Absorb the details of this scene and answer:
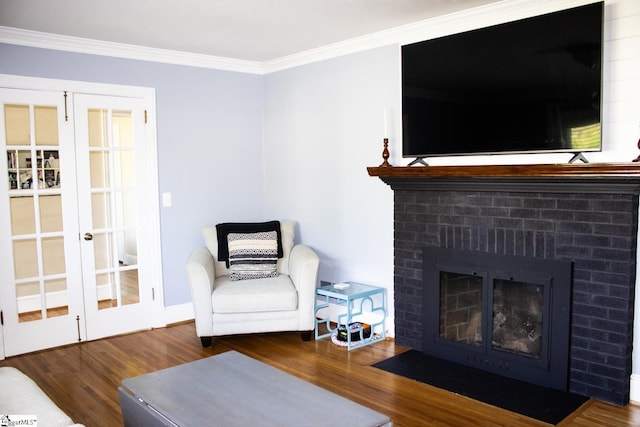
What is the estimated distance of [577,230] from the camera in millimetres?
3143

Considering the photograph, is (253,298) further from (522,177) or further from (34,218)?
(522,177)

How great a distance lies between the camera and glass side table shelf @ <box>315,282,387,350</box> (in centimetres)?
411

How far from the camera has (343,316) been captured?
171 inches

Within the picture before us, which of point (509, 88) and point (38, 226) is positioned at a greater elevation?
point (509, 88)

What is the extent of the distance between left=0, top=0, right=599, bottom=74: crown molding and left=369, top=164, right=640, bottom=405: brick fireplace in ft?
3.13

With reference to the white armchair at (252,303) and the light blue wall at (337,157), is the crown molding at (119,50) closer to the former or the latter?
the light blue wall at (337,157)

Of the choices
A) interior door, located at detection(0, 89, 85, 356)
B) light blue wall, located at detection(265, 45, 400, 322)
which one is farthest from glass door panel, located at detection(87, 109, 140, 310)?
light blue wall, located at detection(265, 45, 400, 322)

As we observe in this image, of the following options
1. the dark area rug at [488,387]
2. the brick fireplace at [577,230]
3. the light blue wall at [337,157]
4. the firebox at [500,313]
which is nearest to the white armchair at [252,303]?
the light blue wall at [337,157]

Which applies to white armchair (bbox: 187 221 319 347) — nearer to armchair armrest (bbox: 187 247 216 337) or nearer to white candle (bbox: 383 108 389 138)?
armchair armrest (bbox: 187 247 216 337)

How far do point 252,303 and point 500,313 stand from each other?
173cm

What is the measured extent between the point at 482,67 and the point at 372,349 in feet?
6.87

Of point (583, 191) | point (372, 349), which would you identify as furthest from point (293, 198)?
point (583, 191)

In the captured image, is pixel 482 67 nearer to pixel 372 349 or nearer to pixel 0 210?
pixel 372 349

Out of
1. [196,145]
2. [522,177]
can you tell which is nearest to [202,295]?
[196,145]
